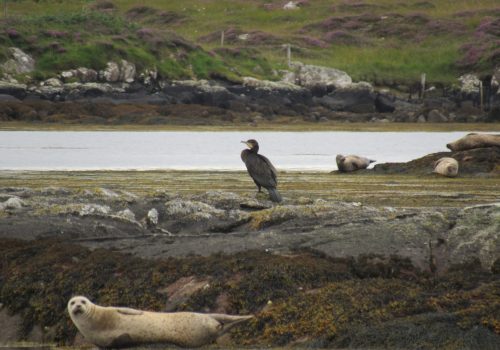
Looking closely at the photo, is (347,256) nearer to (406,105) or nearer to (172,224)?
(172,224)

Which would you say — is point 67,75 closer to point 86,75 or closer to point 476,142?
point 86,75

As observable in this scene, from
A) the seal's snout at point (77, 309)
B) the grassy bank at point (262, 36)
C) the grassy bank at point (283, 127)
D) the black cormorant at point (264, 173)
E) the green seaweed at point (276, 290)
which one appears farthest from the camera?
the grassy bank at point (262, 36)

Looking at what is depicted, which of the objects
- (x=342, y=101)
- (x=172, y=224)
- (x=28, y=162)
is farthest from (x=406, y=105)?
(x=172, y=224)

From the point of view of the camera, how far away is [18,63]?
5006cm

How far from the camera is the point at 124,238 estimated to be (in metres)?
11.0

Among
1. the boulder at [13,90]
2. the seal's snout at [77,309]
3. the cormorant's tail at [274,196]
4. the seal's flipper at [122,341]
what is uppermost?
the boulder at [13,90]

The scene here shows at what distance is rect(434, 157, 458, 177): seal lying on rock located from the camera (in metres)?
21.8

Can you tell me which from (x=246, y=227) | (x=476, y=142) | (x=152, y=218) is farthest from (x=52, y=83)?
(x=246, y=227)

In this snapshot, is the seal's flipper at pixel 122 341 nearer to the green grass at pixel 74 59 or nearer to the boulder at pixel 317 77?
the green grass at pixel 74 59

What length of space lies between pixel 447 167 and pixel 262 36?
167ft

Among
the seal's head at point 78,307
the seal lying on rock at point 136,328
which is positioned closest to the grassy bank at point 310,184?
the seal lying on rock at point 136,328

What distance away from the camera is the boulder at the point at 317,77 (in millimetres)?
59562

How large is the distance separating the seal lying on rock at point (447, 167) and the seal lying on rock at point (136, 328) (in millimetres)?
14370

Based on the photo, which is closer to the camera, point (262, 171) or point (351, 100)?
point (262, 171)
